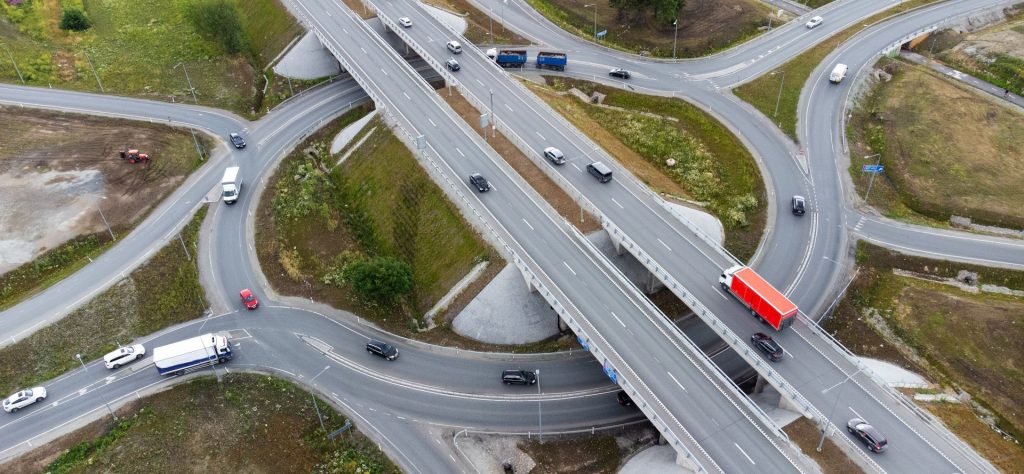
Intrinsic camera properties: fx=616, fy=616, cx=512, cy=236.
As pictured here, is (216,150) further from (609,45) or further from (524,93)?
(609,45)

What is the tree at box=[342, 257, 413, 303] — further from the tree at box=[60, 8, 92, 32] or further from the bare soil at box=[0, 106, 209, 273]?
the tree at box=[60, 8, 92, 32]

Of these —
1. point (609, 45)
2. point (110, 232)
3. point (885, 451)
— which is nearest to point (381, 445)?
point (885, 451)

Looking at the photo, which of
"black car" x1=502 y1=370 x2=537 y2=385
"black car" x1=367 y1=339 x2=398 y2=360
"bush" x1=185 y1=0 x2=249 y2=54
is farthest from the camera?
"bush" x1=185 y1=0 x2=249 y2=54

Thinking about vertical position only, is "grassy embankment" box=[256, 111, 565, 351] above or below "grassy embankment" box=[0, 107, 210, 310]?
above

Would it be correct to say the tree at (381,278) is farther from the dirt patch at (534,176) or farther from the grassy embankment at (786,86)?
the grassy embankment at (786,86)

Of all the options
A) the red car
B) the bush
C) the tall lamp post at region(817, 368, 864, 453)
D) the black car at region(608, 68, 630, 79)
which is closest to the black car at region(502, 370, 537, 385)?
the tall lamp post at region(817, 368, 864, 453)

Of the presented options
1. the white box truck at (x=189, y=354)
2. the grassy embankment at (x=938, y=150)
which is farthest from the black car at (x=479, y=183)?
the grassy embankment at (x=938, y=150)

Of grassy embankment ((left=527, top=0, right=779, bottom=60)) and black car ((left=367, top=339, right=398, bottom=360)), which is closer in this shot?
black car ((left=367, top=339, right=398, bottom=360))
